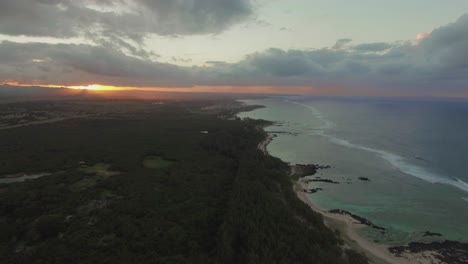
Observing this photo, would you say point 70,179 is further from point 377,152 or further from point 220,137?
point 377,152

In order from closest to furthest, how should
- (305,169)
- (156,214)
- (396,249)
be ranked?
(396,249)
(156,214)
(305,169)

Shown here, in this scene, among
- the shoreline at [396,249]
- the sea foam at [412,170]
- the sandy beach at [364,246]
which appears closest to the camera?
the sandy beach at [364,246]

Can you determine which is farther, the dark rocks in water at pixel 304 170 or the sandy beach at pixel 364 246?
the dark rocks in water at pixel 304 170

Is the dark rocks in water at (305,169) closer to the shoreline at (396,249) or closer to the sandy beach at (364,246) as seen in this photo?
the sandy beach at (364,246)

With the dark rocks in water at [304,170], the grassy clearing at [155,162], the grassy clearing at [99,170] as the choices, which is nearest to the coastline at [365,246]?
the dark rocks in water at [304,170]

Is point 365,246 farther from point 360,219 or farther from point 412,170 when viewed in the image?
point 412,170

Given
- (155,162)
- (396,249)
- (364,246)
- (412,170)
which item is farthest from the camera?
(155,162)

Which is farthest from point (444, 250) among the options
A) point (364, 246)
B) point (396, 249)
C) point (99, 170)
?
point (99, 170)
